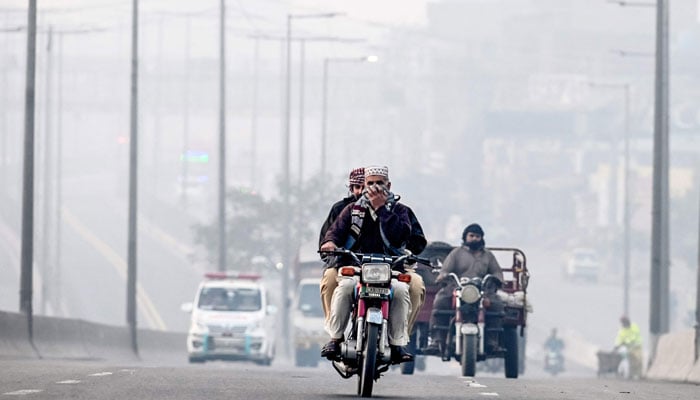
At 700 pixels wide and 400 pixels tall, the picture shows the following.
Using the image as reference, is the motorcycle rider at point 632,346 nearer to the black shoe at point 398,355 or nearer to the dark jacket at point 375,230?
the dark jacket at point 375,230

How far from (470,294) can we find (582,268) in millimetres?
89828

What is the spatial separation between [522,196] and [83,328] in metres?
117

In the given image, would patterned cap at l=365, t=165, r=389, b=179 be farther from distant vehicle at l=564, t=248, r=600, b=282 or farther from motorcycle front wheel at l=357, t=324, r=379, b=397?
distant vehicle at l=564, t=248, r=600, b=282

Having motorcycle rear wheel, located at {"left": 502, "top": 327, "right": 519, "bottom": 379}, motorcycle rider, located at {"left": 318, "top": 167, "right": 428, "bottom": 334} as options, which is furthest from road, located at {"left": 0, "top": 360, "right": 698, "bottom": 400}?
motorcycle rear wheel, located at {"left": 502, "top": 327, "right": 519, "bottom": 379}

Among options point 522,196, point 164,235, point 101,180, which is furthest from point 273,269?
point 101,180

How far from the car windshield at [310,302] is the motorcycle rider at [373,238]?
32.7 m

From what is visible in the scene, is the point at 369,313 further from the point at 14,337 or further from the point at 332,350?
the point at 14,337

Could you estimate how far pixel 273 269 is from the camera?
89.6 m

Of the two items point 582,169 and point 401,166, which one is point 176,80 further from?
point 582,169

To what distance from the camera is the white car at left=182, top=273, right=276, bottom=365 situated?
138 ft

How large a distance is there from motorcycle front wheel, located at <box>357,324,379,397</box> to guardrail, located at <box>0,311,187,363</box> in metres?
14.5

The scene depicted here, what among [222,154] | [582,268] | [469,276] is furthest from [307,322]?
[582,268]

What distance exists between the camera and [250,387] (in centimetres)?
1714

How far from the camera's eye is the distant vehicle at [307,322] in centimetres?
4878
